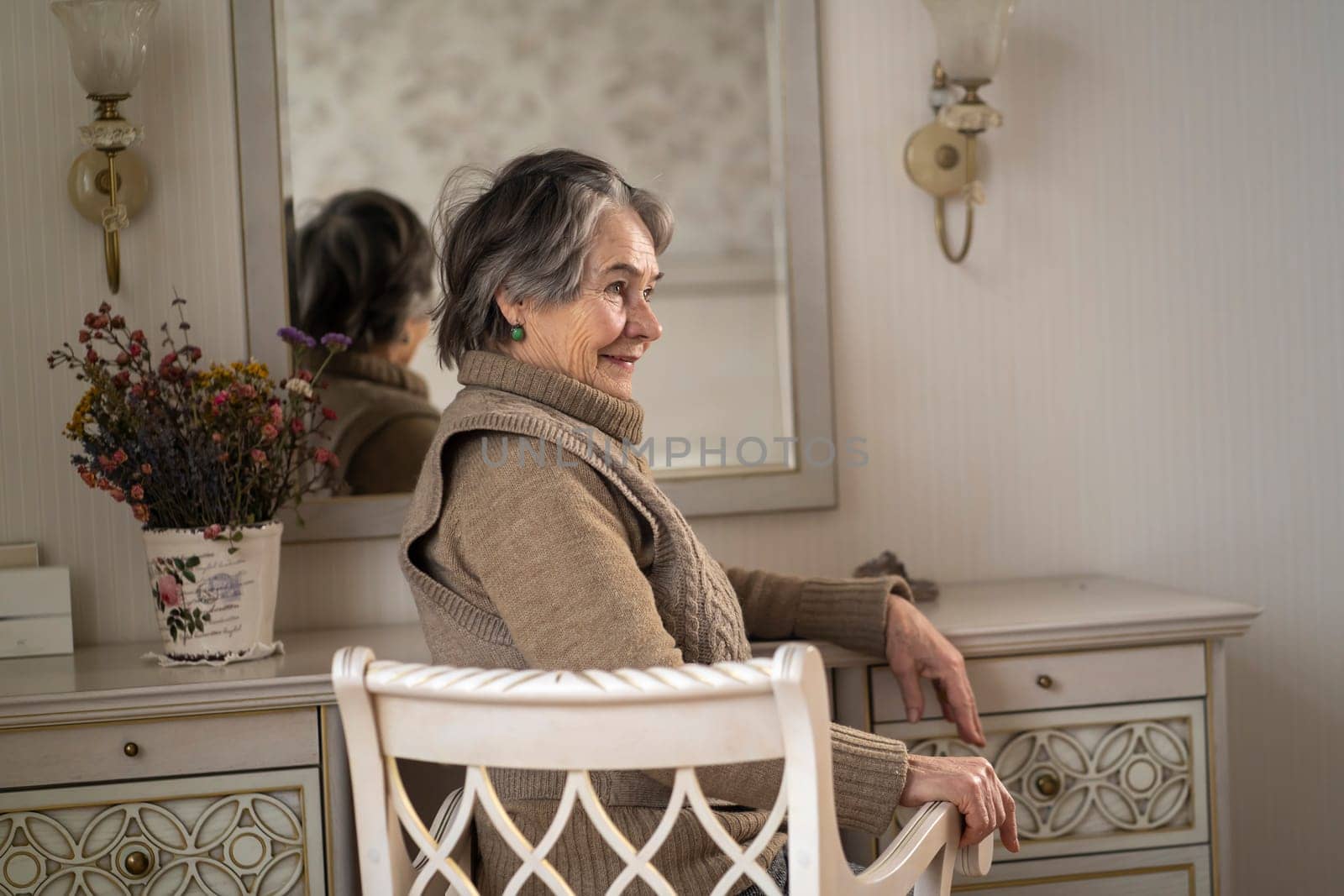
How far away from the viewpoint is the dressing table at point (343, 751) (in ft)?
5.45

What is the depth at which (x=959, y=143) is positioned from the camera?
2.18m

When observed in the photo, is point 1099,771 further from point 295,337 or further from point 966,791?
point 295,337

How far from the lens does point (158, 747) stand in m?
1.67

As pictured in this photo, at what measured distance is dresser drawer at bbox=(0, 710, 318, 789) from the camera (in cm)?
166

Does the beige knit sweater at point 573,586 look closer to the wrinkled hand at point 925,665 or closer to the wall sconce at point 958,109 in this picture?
the wrinkled hand at point 925,665

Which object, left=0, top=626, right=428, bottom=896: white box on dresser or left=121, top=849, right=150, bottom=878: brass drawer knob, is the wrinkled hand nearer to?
left=0, top=626, right=428, bottom=896: white box on dresser

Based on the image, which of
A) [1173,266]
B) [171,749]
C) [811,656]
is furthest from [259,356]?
[1173,266]

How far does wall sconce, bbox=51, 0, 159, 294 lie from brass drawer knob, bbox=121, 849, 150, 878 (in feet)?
2.94

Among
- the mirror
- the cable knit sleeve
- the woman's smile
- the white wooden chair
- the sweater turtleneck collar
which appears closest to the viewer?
the white wooden chair

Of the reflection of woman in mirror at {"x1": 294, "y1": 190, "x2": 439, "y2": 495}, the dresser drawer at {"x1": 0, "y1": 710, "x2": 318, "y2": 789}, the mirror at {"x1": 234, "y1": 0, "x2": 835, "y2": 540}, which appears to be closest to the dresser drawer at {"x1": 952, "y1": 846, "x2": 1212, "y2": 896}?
the mirror at {"x1": 234, "y1": 0, "x2": 835, "y2": 540}

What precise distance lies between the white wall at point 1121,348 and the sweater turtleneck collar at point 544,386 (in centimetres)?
70

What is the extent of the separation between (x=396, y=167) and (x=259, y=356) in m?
0.39

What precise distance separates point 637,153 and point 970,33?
0.59 meters

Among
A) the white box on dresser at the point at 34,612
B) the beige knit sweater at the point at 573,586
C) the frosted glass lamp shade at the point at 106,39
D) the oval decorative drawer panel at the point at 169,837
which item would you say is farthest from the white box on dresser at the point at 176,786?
the frosted glass lamp shade at the point at 106,39
